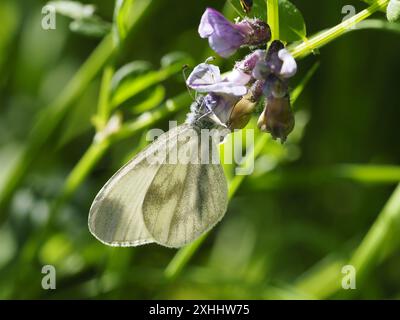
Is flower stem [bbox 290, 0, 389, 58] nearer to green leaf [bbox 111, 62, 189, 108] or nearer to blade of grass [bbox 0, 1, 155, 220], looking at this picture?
green leaf [bbox 111, 62, 189, 108]

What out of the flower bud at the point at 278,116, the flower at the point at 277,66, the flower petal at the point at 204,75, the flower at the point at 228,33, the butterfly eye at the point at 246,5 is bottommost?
the flower bud at the point at 278,116

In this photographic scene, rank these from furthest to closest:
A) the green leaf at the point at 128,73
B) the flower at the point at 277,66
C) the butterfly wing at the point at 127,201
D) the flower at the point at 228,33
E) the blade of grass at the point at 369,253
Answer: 1. the blade of grass at the point at 369,253
2. the green leaf at the point at 128,73
3. the butterfly wing at the point at 127,201
4. the flower at the point at 228,33
5. the flower at the point at 277,66

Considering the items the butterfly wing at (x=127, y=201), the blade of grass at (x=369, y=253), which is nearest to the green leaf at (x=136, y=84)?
the butterfly wing at (x=127, y=201)

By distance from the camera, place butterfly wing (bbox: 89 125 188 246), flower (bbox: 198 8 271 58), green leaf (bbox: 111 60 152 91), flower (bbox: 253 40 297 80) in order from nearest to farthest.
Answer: flower (bbox: 253 40 297 80), flower (bbox: 198 8 271 58), butterfly wing (bbox: 89 125 188 246), green leaf (bbox: 111 60 152 91)

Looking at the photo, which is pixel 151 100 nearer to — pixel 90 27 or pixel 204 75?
pixel 90 27

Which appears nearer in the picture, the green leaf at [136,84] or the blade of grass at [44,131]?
the green leaf at [136,84]

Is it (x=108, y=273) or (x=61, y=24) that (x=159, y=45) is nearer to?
(x=61, y=24)

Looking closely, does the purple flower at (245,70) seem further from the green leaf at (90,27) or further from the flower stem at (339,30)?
the green leaf at (90,27)

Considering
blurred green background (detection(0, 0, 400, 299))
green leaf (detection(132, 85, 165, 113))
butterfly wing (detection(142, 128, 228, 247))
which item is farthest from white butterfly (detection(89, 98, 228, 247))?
blurred green background (detection(0, 0, 400, 299))
